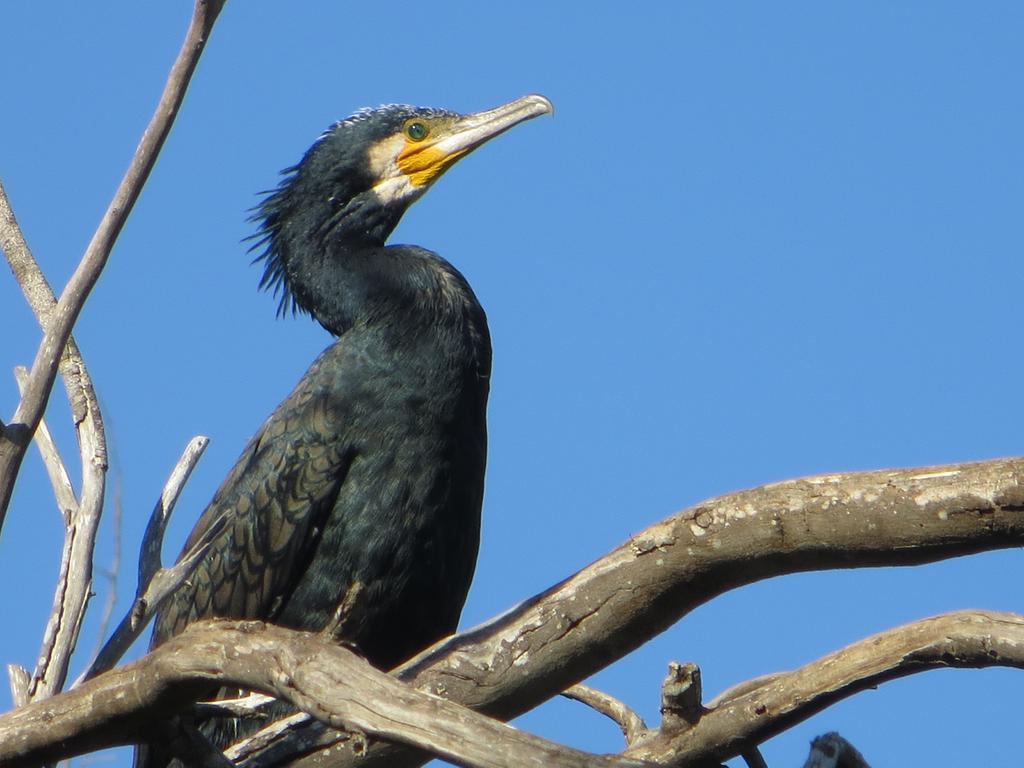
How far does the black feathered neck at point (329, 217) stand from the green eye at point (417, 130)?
0.04 meters

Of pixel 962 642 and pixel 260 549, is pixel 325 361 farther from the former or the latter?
pixel 962 642

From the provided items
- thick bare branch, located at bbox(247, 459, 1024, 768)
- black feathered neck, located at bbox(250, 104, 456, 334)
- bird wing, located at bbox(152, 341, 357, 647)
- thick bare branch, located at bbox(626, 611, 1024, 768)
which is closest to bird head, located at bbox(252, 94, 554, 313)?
black feathered neck, located at bbox(250, 104, 456, 334)

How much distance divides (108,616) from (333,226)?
2100mm

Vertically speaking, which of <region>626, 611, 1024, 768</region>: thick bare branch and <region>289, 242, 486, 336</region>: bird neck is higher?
<region>289, 242, 486, 336</region>: bird neck

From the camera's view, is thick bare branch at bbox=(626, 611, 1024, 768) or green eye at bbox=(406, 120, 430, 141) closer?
thick bare branch at bbox=(626, 611, 1024, 768)

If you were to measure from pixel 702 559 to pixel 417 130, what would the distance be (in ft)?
11.8

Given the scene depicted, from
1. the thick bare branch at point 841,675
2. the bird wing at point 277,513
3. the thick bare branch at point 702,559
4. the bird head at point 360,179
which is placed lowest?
the thick bare branch at point 841,675

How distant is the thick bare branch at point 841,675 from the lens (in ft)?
11.0

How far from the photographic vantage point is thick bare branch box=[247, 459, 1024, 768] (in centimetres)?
334

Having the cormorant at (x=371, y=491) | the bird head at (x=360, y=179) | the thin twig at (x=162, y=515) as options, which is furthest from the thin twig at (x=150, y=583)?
the bird head at (x=360, y=179)

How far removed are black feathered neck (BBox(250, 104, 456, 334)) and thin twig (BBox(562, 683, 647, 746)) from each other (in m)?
1.99

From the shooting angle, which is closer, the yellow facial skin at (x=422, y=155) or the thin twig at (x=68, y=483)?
the thin twig at (x=68, y=483)

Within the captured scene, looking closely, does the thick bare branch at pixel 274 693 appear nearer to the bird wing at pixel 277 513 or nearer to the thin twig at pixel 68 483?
the thin twig at pixel 68 483

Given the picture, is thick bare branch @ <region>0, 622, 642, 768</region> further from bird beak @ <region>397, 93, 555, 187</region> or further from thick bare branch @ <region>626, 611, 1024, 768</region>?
bird beak @ <region>397, 93, 555, 187</region>
